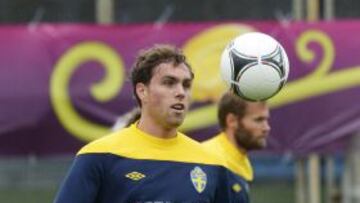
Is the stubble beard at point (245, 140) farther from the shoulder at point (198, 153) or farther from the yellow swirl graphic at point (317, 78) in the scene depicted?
the yellow swirl graphic at point (317, 78)

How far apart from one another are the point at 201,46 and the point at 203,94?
0.45 metres

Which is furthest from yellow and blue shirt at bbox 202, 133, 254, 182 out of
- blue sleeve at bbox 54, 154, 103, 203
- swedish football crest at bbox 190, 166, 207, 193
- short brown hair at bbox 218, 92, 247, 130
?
blue sleeve at bbox 54, 154, 103, 203

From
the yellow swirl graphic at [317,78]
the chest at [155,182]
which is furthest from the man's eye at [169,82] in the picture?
the yellow swirl graphic at [317,78]

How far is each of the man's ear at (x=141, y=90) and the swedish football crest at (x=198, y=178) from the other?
0.41m

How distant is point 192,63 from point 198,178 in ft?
14.5

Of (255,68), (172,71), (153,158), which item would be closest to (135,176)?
(153,158)

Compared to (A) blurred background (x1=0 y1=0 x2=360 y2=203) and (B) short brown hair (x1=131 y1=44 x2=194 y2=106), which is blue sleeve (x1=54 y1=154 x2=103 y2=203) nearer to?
(B) short brown hair (x1=131 y1=44 x2=194 y2=106)

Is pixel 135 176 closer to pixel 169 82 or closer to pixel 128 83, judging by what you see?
pixel 169 82

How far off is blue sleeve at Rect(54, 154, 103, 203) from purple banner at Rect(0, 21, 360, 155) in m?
4.52

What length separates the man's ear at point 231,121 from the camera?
245 inches

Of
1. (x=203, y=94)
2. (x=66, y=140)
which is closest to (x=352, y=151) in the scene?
(x=203, y=94)

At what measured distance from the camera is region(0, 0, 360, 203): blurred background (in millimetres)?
8664

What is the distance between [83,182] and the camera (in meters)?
4.06

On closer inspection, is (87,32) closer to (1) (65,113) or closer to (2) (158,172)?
(1) (65,113)
